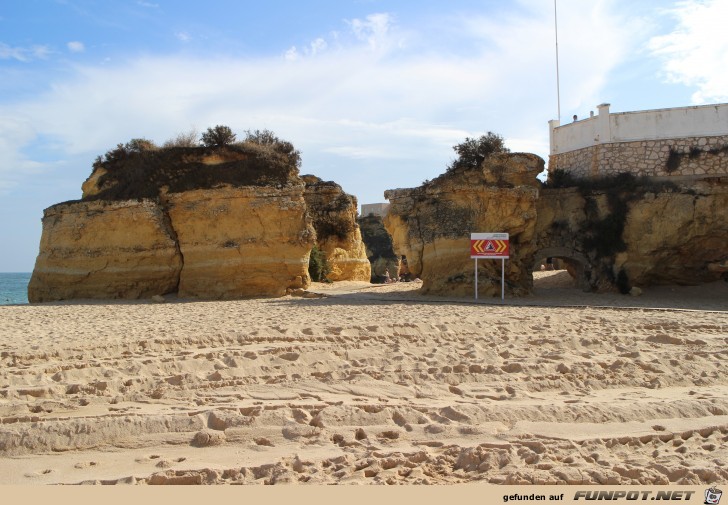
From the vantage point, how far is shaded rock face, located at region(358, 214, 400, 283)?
38062mm

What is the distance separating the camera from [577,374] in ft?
23.1

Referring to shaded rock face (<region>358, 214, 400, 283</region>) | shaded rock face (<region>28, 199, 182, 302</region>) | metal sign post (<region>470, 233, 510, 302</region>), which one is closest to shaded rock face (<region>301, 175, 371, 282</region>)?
shaded rock face (<region>28, 199, 182, 302</region>)

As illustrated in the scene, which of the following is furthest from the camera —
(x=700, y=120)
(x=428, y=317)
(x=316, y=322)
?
(x=700, y=120)

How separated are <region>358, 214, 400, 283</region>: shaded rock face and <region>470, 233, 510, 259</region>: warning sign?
2136cm

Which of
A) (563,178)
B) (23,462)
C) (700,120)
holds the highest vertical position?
(700,120)

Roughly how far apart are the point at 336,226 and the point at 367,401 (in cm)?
1742

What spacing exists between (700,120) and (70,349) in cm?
1800

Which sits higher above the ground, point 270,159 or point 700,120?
point 700,120

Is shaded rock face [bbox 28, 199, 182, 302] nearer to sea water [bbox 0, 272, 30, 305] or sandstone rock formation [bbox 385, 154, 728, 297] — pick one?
sandstone rock formation [bbox 385, 154, 728, 297]

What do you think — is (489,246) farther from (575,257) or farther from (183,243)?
(183,243)

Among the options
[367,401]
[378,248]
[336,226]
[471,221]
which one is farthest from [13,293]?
[367,401]

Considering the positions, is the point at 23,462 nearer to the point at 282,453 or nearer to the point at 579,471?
the point at 282,453

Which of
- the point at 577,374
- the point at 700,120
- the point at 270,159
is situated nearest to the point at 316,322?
the point at 577,374

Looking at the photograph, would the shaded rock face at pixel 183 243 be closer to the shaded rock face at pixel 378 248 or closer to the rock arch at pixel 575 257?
the rock arch at pixel 575 257
